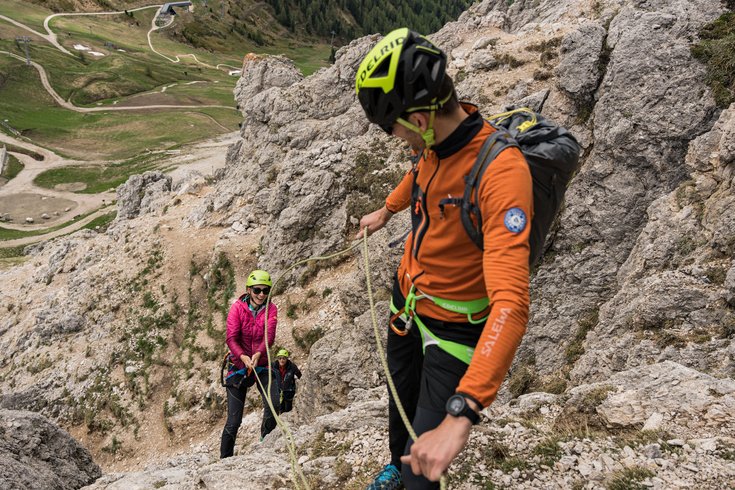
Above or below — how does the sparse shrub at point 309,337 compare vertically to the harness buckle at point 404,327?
below

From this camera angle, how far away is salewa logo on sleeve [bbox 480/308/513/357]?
3217 mm

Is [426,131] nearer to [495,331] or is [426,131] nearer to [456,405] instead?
[495,331]

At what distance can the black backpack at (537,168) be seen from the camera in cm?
375

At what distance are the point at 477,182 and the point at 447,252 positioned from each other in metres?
0.79

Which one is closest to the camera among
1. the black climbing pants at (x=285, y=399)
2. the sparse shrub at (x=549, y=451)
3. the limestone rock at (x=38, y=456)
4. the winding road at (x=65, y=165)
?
Answer: the sparse shrub at (x=549, y=451)

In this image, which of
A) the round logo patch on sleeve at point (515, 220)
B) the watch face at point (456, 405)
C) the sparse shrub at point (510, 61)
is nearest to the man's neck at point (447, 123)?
the round logo patch on sleeve at point (515, 220)

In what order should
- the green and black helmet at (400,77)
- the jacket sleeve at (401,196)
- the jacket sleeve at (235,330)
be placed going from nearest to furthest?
the green and black helmet at (400,77) → the jacket sleeve at (401,196) → the jacket sleeve at (235,330)

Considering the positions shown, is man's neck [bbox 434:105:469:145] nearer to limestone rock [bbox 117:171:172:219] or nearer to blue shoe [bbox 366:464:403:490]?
blue shoe [bbox 366:464:403:490]

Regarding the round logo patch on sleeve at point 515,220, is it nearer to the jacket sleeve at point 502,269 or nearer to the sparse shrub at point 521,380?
the jacket sleeve at point 502,269

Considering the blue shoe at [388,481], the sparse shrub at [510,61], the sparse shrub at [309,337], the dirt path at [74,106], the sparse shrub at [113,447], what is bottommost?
the sparse shrub at [113,447]

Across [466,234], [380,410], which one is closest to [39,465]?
[380,410]

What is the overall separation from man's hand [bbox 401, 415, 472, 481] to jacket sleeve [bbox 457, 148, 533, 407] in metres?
0.21

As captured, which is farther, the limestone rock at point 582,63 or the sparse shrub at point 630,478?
the limestone rock at point 582,63

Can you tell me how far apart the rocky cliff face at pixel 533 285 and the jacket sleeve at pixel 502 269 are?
3784 mm
